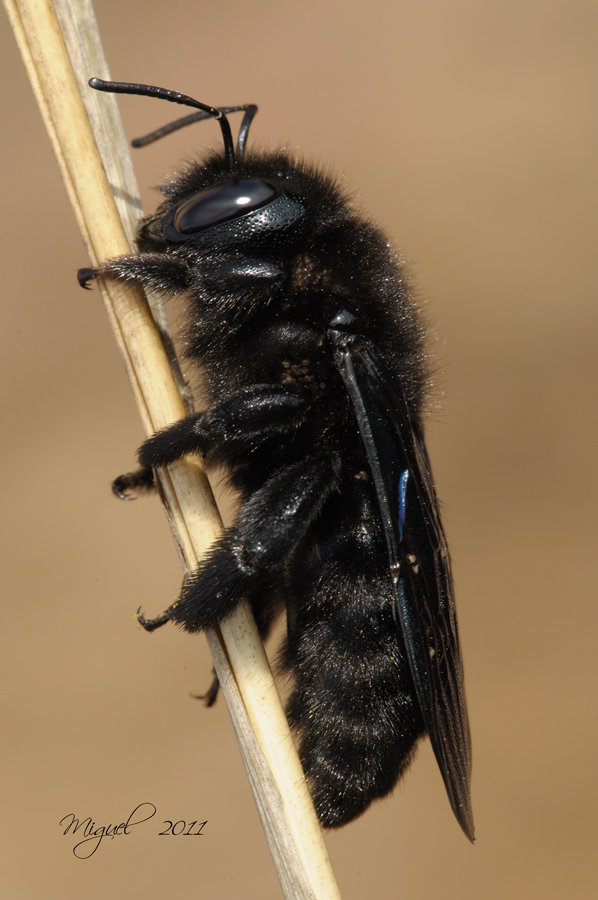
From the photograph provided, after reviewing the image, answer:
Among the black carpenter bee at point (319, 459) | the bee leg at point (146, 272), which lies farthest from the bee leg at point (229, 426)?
the bee leg at point (146, 272)

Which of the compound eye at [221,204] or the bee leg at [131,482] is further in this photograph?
the bee leg at [131,482]

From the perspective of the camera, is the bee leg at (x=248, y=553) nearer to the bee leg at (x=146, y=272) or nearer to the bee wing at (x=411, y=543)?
the bee wing at (x=411, y=543)

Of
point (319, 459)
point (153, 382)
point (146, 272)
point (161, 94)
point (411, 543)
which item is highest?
point (161, 94)

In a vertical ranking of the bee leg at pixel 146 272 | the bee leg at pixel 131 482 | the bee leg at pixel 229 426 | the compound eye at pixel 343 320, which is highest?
the bee leg at pixel 146 272

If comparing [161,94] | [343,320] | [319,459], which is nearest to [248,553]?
[319,459]

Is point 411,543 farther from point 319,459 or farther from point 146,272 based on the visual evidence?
point 146,272

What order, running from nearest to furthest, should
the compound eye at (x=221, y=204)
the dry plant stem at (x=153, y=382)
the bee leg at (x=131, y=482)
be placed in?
the dry plant stem at (x=153, y=382)
the compound eye at (x=221, y=204)
the bee leg at (x=131, y=482)
